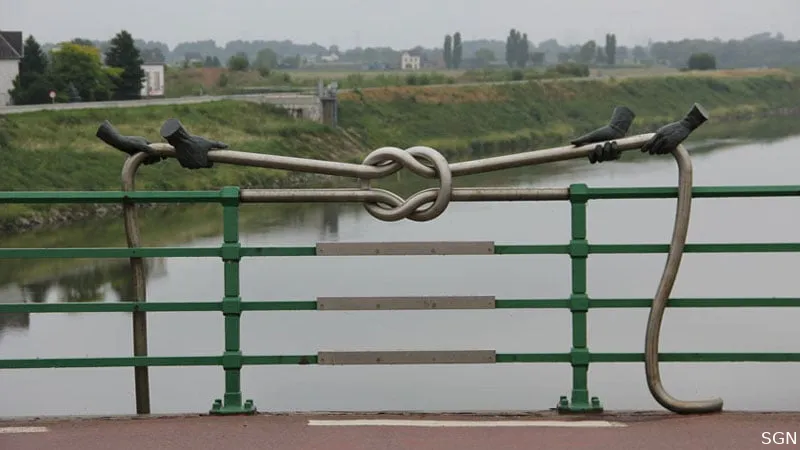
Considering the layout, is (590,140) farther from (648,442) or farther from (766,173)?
(766,173)

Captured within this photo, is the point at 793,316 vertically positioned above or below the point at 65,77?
below

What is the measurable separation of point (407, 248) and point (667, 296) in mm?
1107

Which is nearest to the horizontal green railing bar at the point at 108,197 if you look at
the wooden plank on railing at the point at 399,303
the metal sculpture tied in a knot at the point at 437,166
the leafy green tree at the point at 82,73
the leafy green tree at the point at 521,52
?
the metal sculpture tied in a knot at the point at 437,166

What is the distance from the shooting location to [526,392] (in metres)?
15.5

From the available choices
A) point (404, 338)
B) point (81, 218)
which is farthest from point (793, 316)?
point (81, 218)

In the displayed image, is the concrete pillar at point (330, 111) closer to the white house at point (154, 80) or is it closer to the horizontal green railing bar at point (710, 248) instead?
the white house at point (154, 80)

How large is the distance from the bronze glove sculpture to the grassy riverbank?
30410 millimetres

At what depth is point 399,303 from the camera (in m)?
5.68

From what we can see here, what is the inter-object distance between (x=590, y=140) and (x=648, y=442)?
4.16 ft

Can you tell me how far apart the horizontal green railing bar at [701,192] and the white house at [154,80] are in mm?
78270

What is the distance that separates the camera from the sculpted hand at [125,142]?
5.68 meters

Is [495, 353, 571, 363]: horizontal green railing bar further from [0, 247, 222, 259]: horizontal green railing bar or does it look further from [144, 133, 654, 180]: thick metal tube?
[0, 247, 222, 259]: horizontal green railing bar

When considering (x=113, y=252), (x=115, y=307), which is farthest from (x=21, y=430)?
(x=113, y=252)

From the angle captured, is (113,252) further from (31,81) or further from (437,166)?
(31,81)
